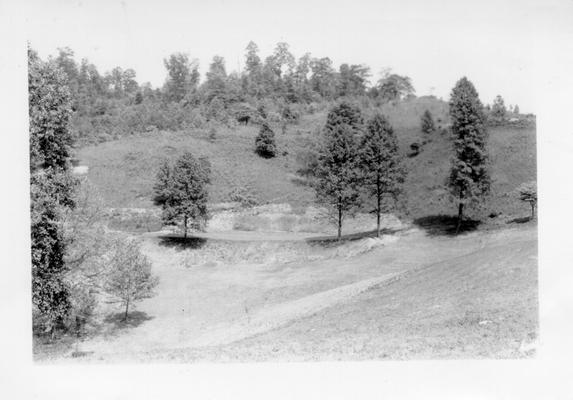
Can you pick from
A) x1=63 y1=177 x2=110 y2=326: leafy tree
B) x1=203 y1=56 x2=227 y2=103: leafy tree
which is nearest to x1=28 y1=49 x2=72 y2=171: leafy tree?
x1=63 y1=177 x2=110 y2=326: leafy tree

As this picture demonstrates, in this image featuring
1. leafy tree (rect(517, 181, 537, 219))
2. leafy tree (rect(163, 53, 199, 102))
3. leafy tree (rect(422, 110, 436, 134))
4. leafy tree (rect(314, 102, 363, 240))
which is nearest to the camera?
leafy tree (rect(517, 181, 537, 219))

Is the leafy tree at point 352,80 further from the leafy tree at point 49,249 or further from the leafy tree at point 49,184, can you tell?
the leafy tree at point 49,249

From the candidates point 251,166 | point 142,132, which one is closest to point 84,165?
point 142,132

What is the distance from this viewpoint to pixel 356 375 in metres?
11.2

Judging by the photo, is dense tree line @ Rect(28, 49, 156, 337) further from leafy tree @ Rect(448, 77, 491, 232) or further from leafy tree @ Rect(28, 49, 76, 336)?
leafy tree @ Rect(448, 77, 491, 232)

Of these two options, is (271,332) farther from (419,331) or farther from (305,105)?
(305,105)

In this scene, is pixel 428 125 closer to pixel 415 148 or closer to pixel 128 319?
pixel 415 148

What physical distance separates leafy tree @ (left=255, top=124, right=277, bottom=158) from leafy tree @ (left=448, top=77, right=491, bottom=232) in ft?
96.4

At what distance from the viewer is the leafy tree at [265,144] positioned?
205ft

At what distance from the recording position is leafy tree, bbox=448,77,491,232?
36.1 metres

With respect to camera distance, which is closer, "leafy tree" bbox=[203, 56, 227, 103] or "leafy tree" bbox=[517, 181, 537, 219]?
"leafy tree" bbox=[517, 181, 537, 219]

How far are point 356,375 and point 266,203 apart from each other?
132 ft

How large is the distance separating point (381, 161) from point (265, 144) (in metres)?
26.7

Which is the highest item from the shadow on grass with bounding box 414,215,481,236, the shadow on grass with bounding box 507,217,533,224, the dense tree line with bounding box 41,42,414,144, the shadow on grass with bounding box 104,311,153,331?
the dense tree line with bounding box 41,42,414,144
